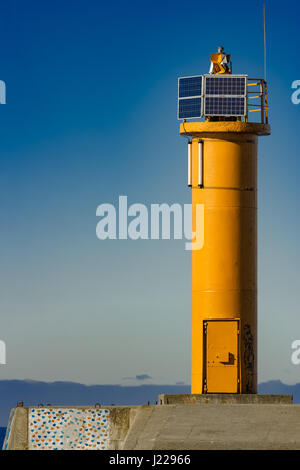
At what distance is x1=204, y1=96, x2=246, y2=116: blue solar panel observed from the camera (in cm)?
3606

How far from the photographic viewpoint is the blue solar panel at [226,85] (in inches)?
1421

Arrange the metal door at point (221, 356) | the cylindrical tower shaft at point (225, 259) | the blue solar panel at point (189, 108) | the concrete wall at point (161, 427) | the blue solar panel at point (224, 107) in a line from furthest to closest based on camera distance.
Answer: the blue solar panel at point (189, 108), the blue solar panel at point (224, 107), the cylindrical tower shaft at point (225, 259), the metal door at point (221, 356), the concrete wall at point (161, 427)

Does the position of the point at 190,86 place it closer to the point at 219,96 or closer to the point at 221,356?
the point at 219,96

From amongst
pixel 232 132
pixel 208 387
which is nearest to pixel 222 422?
pixel 208 387

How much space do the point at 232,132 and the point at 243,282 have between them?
4731mm

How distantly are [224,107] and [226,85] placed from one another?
728 mm

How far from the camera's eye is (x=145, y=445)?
96.2 ft

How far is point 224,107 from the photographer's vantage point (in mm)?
36156

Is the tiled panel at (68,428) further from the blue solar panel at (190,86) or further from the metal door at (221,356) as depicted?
the blue solar panel at (190,86)

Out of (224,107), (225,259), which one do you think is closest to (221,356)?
(225,259)

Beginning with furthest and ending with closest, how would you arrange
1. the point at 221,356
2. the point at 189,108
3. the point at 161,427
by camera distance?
1. the point at 189,108
2. the point at 221,356
3. the point at 161,427

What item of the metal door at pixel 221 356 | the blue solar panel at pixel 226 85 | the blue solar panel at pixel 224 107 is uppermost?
the blue solar panel at pixel 226 85

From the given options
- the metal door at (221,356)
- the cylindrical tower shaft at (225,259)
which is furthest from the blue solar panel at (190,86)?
the metal door at (221,356)

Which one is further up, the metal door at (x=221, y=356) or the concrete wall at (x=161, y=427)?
A: the metal door at (x=221, y=356)
